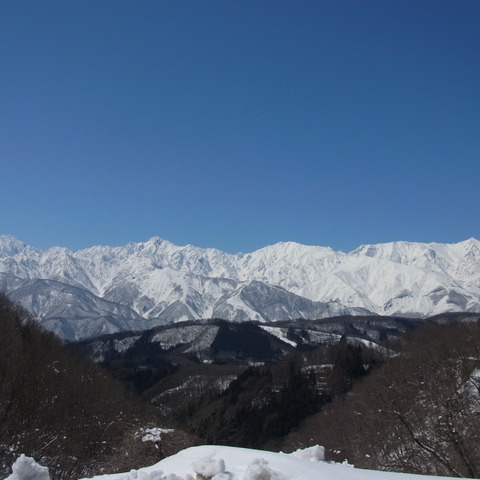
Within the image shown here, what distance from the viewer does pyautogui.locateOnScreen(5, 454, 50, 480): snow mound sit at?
9.05 meters

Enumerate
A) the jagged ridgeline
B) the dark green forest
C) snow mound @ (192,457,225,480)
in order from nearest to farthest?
snow mound @ (192,457,225,480) → the jagged ridgeline → the dark green forest

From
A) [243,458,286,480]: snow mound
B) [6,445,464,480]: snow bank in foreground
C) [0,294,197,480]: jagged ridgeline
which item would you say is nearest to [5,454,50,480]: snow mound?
[6,445,464,480]: snow bank in foreground

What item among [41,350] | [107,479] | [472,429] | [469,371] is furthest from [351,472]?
[41,350]

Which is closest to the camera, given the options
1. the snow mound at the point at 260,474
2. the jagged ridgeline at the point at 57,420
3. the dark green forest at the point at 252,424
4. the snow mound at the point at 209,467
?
the snow mound at the point at 260,474

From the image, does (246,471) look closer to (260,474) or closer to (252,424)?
(260,474)

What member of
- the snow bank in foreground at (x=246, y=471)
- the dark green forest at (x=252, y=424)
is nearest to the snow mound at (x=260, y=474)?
the snow bank in foreground at (x=246, y=471)

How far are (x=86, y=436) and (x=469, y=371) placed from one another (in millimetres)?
30993

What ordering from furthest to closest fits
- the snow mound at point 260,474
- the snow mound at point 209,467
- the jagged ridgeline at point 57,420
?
the jagged ridgeline at point 57,420 < the snow mound at point 209,467 < the snow mound at point 260,474

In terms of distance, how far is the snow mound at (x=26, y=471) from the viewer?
905 centimetres

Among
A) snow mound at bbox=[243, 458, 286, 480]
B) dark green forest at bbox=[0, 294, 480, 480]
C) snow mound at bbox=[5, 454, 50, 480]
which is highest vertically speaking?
dark green forest at bbox=[0, 294, 480, 480]

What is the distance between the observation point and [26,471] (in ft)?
30.0

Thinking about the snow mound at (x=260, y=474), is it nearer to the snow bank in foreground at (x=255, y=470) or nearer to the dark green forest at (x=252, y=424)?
the snow bank in foreground at (x=255, y=470)

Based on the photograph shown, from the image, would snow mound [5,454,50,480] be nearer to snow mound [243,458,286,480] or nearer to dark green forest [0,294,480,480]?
snow mound [243,458,286,480]

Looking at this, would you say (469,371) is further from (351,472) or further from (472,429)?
(351,472)
